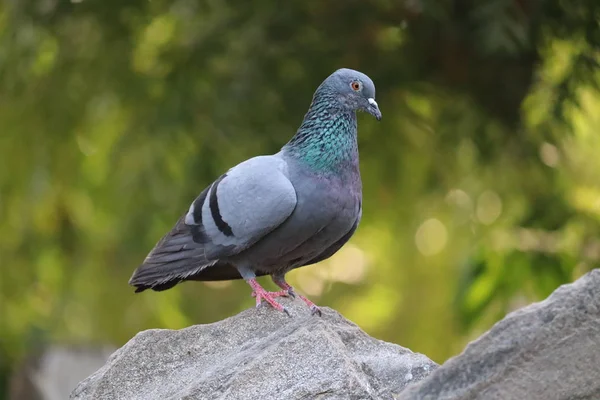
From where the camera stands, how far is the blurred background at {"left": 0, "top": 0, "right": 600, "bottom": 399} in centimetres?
718

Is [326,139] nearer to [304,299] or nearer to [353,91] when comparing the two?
[353,91]

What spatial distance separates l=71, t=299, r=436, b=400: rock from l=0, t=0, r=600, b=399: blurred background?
2661 millimetres

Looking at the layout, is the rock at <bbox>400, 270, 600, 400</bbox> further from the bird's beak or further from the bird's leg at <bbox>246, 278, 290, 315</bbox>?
the bird's beak

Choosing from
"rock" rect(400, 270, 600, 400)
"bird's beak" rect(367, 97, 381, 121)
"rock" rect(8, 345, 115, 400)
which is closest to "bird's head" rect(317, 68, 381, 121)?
"bird's beak" rect(367, 97, 381, 121)

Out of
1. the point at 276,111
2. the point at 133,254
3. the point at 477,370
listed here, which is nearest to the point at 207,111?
the point at 276,111

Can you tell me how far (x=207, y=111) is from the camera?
7.43 meters

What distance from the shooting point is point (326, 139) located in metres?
4.55

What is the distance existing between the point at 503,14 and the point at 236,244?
285 cm

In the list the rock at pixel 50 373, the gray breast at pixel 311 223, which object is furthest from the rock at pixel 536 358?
the rock at pixel 50 373

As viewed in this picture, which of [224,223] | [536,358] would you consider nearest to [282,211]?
[224,223]

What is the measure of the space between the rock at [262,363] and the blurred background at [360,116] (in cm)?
266

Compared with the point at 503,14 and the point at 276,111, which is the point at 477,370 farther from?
the point at 276,111

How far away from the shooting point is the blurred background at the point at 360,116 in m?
7.18

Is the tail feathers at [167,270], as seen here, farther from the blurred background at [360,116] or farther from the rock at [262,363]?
the blurred background at [360,116]
